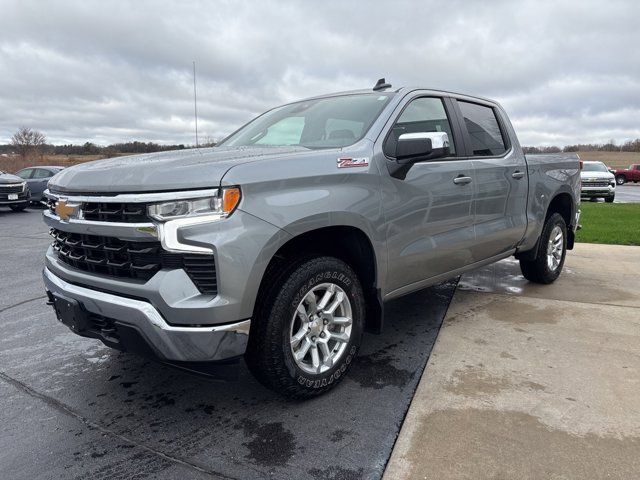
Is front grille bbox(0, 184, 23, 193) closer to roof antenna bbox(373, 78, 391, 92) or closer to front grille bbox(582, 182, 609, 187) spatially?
roof antenna bbox(373, 78, 391, 92)

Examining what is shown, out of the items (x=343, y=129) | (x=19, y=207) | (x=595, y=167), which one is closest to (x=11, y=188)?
(x=19, y=207)

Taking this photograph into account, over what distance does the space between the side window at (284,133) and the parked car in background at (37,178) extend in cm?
1607

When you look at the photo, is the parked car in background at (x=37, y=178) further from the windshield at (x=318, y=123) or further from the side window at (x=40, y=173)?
the windshield at (x=318, y=123)

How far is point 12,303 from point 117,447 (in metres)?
3.21

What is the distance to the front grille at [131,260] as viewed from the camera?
2.29m

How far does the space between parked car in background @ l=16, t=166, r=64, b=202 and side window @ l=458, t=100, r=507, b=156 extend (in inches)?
654

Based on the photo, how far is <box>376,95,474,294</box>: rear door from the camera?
10.5ft

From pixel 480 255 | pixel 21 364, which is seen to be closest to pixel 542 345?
pixel 480 255

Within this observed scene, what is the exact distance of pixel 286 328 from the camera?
259cm

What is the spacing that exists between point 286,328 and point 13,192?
1623 cm

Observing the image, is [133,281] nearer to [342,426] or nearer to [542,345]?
[342,426]

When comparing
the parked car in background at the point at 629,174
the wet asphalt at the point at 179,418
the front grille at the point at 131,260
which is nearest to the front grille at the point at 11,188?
the wet asphalt at the point at 179,418

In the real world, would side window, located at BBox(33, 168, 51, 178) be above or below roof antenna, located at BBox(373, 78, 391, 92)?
below

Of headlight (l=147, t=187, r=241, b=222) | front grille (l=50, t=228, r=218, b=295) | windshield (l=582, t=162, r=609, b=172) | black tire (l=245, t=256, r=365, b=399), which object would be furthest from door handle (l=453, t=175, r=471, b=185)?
windshield (l=582, t=162, r=609, b=172)
